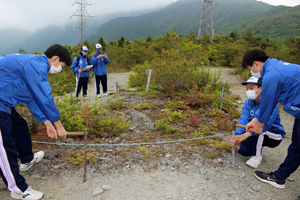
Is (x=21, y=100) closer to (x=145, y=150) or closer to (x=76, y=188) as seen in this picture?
(x=76, y=188)

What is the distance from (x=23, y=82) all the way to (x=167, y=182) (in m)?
2.26

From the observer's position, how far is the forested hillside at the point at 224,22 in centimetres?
3903

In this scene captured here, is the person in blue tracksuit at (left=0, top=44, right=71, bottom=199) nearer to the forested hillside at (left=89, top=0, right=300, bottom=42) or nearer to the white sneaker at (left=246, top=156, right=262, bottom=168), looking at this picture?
the white sneaker at (left=246, top=156, right=262, bottom=168)

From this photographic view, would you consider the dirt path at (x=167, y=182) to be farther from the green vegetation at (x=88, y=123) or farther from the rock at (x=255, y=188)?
the green vegetation at (x=88, y=123)

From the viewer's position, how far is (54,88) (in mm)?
8453

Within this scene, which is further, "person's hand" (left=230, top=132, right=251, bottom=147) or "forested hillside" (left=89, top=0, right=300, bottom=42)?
"forested hillside" (left=89, top=0, right=300, bottom=42)

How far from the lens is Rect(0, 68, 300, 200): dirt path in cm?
231

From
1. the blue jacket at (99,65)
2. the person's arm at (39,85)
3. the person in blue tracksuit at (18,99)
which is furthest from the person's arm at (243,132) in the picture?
the blue jacket at (99,65)

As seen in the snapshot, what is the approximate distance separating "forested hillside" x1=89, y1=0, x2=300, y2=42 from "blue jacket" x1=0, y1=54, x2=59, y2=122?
4347 centimetres

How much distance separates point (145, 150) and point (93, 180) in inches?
41.0

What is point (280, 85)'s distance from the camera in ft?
6.62

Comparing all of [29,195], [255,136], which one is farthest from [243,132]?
[29,195]

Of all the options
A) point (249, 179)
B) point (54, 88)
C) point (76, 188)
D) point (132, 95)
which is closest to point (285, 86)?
point (249, 179)

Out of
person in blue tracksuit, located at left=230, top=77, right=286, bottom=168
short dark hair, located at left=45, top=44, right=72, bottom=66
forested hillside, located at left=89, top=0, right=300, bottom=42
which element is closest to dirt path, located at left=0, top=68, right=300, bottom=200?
person in blue tracksuit, located at left=230, top=77, right=286, bottom=168
